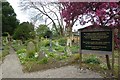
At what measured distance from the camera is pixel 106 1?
571 centimetres

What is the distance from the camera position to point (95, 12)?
6031 millimetres

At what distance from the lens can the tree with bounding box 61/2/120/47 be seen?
5.77 metres

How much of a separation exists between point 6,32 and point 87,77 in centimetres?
3312

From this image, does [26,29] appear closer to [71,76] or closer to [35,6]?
[35,6]

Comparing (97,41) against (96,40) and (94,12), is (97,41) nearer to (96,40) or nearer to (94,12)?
(96,40)

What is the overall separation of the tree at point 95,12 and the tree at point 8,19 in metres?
33.7

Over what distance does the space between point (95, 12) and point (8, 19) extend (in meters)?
35.0

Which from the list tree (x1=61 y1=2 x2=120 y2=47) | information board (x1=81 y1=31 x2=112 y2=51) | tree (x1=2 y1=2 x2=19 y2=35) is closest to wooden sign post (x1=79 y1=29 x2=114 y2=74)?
information board (x1=81 y1=31 x2=112 y2=51)

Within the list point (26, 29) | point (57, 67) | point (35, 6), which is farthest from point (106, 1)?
point (35, 6)

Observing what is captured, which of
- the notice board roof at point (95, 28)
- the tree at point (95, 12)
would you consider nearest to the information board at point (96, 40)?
the notice board roof at point (95, 28)

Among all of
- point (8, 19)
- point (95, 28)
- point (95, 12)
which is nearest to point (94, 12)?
point (95, 12)

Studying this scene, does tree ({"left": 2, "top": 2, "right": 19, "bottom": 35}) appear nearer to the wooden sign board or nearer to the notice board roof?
the wooden sign board

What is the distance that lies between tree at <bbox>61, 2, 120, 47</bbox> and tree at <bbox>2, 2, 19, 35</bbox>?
3366 centimetres

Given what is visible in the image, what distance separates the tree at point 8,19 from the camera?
3912 cm
